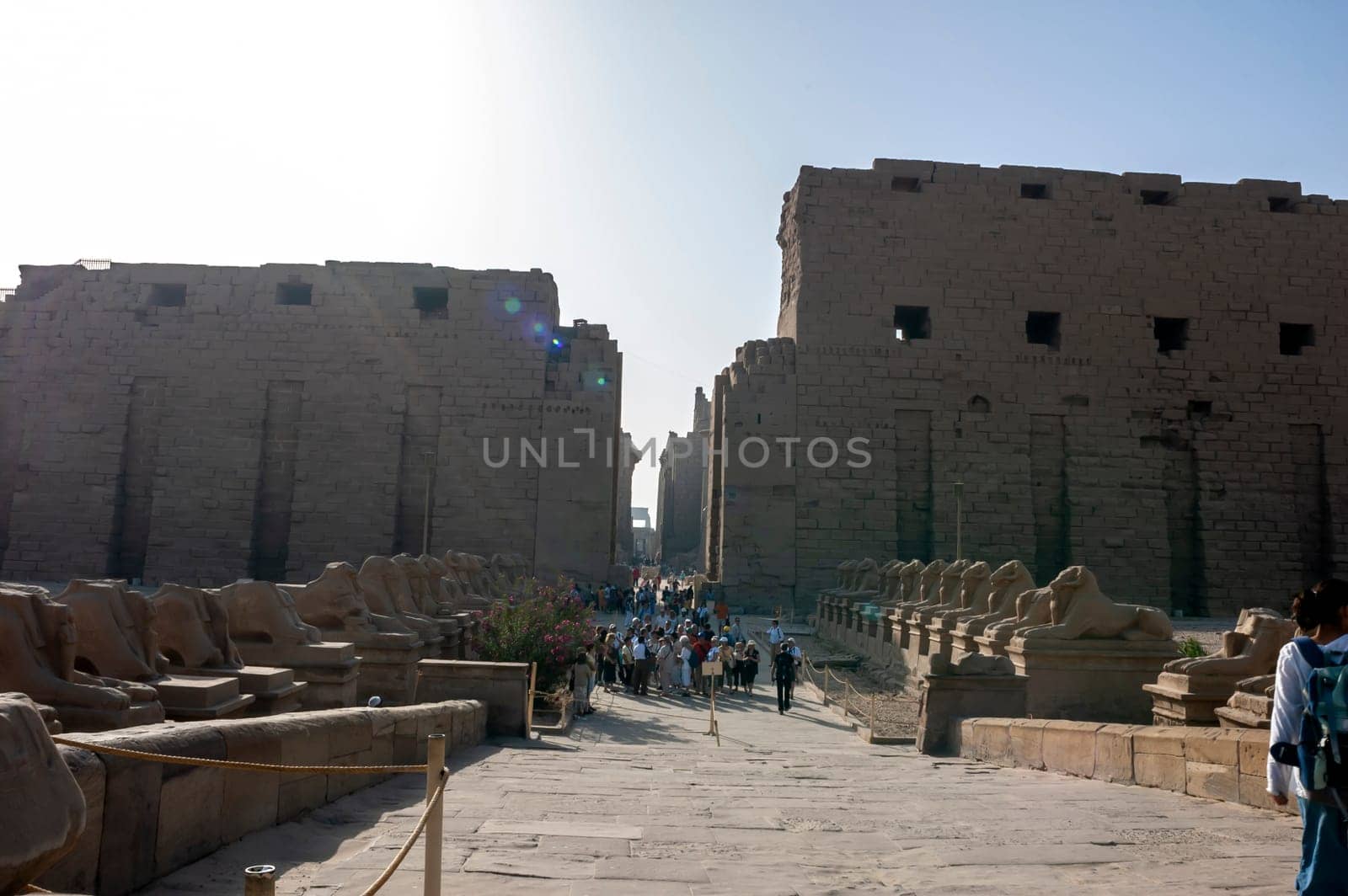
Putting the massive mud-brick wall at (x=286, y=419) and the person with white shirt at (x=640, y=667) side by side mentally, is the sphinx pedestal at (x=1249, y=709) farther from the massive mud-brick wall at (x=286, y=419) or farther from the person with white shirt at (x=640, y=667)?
the massive mud-brick wall at (x=286, y=419)

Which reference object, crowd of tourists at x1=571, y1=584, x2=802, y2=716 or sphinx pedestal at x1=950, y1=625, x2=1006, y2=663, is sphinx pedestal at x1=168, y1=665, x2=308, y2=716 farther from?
sphinx pedestal at x1=950, y1=625, x2=1006, y2=663

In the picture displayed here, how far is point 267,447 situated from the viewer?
886 inches

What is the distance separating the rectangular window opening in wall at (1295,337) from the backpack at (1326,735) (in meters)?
23.9

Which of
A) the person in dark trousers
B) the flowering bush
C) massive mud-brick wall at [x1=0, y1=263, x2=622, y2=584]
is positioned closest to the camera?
the flowering bush

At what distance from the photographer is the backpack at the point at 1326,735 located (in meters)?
2.78

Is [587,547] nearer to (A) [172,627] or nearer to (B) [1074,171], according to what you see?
(B) [1074,171]

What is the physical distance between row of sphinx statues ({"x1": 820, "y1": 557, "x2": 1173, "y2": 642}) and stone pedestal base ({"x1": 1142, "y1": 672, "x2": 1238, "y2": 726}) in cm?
188

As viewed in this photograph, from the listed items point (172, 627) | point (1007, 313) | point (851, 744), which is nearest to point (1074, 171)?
point (1007, 313)

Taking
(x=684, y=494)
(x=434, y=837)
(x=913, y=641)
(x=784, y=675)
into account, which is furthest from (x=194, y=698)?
(x=684, y=494)

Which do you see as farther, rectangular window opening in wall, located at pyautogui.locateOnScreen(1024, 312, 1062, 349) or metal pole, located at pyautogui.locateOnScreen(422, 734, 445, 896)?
rectangular window opening in wall, located at pyautogui.locateOnScreen(1024, 312, 1062, 349)

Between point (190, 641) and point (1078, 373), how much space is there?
20763 mm

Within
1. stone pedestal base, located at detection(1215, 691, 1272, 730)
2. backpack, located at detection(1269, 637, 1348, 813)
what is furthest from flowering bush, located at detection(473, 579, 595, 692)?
backpack, located at detection(1269, 637, 1348, 813)

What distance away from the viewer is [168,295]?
23469mm

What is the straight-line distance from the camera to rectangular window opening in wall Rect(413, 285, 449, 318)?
22.7m
